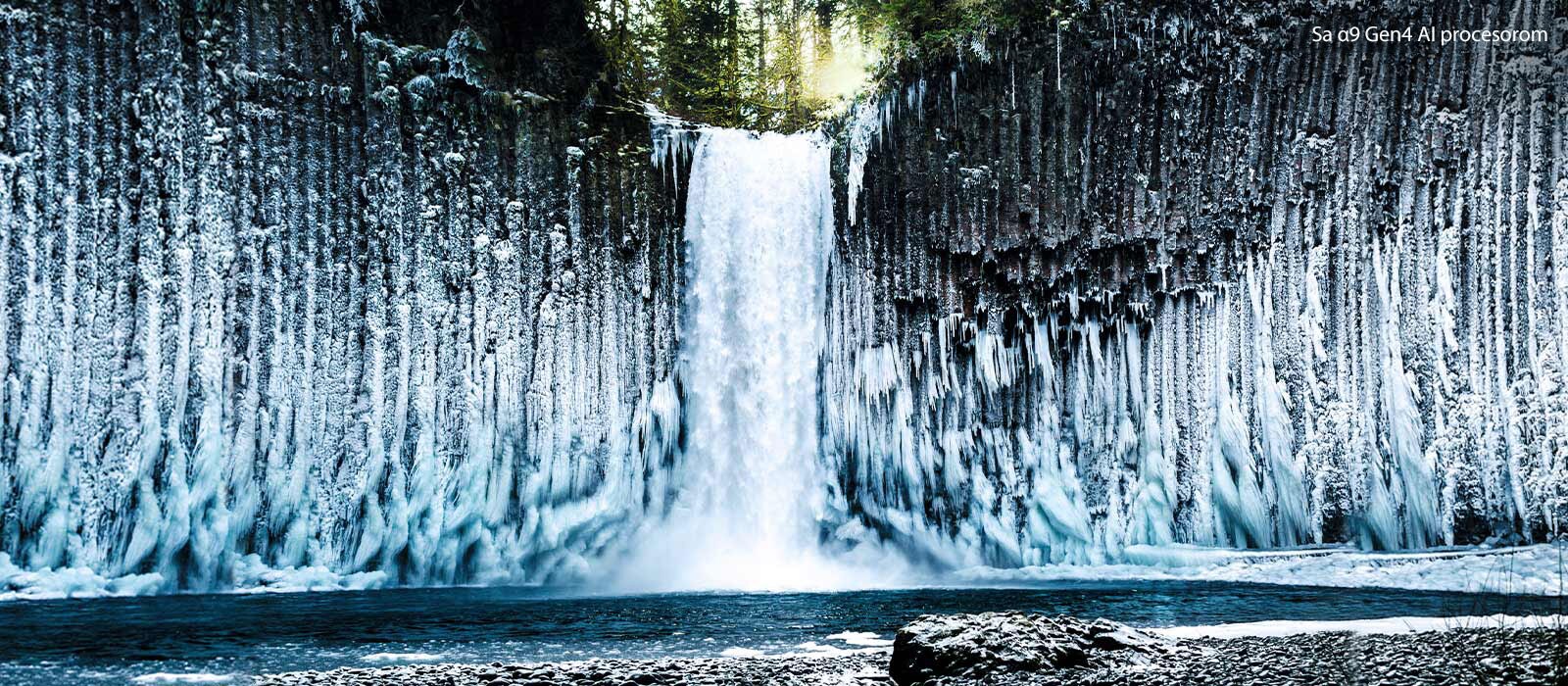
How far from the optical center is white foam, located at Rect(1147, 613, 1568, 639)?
7.45 metres

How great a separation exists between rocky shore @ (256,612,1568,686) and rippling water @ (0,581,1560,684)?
2.23ft

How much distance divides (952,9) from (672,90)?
8.62 meters

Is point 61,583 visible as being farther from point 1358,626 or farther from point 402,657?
point 1358,626

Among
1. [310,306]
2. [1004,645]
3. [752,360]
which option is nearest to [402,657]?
[1004,645]

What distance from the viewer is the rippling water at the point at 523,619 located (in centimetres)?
723

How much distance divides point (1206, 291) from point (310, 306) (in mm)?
13154

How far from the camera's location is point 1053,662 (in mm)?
6258

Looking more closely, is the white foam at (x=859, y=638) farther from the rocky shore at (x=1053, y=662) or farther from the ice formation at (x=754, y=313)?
the ice formation at (x=754, y=313)

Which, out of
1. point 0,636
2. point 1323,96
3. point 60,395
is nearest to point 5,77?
point 60,395

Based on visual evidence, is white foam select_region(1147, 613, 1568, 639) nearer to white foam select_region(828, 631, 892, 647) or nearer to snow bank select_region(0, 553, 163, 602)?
white foam select_region(828, 631, 892, 647)

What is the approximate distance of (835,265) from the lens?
17641 millimetres

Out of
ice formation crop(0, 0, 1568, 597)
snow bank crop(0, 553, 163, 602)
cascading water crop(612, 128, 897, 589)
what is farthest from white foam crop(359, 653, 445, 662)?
cascading water crop(612, 128, 897, 589)

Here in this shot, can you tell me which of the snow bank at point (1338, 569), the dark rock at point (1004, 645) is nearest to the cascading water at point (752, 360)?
the snow bank at point (1338, 569)

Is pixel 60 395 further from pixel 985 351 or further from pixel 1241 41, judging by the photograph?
pixel 1241 41
